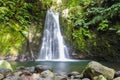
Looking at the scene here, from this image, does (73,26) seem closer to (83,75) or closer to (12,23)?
(12,23)

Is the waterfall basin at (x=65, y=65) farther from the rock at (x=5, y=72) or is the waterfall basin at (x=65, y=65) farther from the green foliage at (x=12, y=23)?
the green foliage at (x=12, y=23)

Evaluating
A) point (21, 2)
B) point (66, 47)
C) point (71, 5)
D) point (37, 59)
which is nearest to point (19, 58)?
point (37, 59)

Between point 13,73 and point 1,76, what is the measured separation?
620 millimetres

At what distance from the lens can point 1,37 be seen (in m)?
12.9

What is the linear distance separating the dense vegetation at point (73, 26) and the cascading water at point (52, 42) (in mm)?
332

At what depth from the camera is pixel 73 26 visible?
14.4m

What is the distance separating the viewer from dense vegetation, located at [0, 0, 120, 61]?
12.5 meters

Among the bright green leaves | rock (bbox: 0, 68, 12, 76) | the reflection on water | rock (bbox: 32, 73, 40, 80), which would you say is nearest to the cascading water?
the reflection on water

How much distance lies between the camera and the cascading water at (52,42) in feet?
45.3

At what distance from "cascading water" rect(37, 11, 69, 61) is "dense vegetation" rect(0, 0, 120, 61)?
0.33 m

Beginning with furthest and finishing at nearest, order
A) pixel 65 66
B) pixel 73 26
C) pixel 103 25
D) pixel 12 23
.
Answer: pixel 73 26
pixel 12 23
pixel 103 25
pixel 65 66

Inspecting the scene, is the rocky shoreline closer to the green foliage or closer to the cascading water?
the green foliage

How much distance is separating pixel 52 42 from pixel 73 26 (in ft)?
5.06

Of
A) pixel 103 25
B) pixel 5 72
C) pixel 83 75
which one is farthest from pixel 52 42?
pixel 83 75
